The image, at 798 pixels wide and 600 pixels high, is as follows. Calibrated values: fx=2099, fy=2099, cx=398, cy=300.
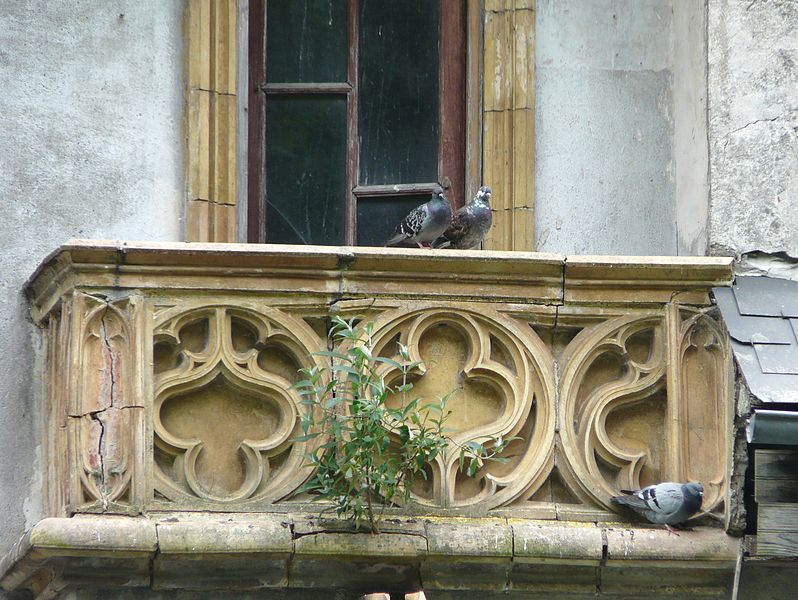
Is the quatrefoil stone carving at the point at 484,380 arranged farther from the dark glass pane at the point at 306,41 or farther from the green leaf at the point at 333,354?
the dark glass pane at the point at 306,41

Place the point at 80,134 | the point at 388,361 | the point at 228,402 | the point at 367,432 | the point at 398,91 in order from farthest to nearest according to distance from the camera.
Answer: the point at 398,91 < the point at 80,134 < the point at 228,402 < the point at 388,361 < the point at 367,432

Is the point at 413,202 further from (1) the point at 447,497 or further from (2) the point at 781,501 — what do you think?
(2) the point at 781,501

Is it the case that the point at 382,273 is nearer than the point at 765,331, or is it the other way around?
the point at 765,331

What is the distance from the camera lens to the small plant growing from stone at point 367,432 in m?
7.66

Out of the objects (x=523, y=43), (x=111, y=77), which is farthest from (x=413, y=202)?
(x=111, y=77)

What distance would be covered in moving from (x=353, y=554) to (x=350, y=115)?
7.42 ft

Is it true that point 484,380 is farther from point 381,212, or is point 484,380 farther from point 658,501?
point 381,212

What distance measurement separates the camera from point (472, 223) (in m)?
8.57

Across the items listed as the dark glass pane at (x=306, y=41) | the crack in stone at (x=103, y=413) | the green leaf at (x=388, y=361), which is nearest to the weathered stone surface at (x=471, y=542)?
the green leaf at (x=388, y=361)

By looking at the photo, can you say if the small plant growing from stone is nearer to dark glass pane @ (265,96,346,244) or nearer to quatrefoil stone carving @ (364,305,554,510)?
quatrefoil stone carving @ (364,305,554,510)

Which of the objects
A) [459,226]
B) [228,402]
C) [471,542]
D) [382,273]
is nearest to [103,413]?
[228,402]

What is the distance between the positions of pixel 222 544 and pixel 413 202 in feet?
6.84

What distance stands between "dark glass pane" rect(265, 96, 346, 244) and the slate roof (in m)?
1.83

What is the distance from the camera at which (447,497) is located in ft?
26.0
